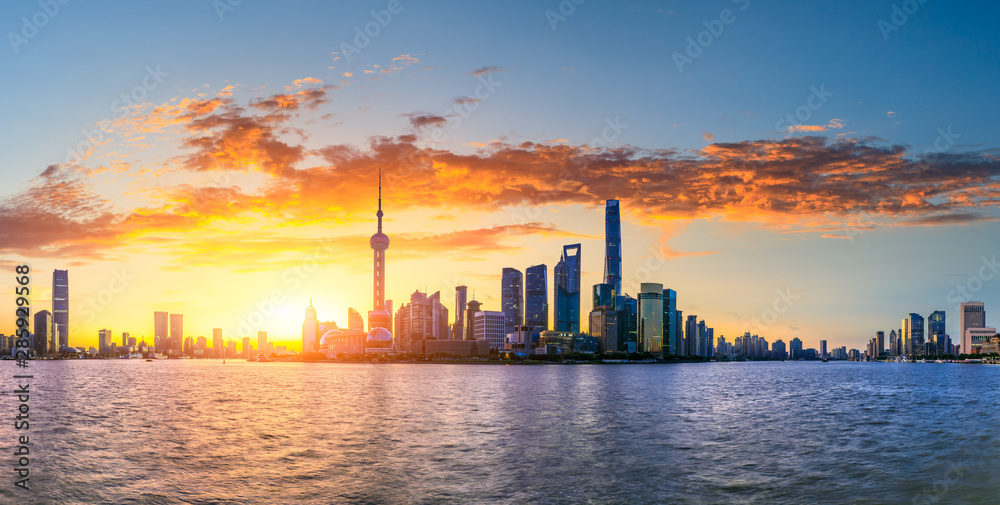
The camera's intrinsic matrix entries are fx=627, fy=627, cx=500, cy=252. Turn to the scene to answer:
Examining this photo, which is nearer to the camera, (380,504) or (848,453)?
(380,504)

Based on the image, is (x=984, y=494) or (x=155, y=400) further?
(x=155, y=400)

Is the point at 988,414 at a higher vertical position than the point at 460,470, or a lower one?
lower

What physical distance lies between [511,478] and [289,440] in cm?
3212

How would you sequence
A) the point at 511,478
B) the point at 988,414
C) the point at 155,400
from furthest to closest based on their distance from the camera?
the point at 155,400, the point at 988,414, the point at 511,478

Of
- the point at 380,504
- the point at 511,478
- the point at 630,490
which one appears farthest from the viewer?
the point at 511,478

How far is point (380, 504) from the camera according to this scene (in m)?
40.1

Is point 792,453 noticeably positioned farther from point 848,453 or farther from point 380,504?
point 380,504

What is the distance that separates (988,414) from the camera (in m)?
99.4

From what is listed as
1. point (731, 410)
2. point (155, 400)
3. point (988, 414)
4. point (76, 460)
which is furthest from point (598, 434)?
point (155, 400)

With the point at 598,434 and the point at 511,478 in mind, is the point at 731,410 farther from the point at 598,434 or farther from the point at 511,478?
the point at 511,478

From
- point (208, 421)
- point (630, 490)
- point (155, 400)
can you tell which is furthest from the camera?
point (155, 400)

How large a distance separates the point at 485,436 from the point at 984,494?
142 ft

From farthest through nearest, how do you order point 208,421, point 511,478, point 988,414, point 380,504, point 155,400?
point 155,400 < point 988,414 < point 208,421 < point 511,478 < point 380,504

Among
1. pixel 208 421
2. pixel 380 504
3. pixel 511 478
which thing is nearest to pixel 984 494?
pixel 511 478
